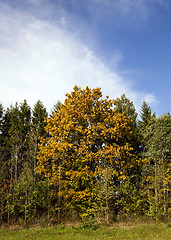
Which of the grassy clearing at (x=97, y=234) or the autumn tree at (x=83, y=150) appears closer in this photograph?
the grassy clearing at (x=97, y=234)

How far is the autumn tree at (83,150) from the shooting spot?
19.0m

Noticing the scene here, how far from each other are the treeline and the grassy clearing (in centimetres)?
321

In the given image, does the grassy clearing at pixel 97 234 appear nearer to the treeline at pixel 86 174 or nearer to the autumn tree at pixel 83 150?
the treeline at pixel 86 174

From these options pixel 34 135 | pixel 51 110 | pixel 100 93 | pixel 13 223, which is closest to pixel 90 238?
pixel 13 223

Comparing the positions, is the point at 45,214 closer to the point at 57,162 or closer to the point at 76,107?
the point at 57,162

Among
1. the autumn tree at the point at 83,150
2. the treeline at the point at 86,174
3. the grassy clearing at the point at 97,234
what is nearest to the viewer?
the grassy clearing at the point at 97,234

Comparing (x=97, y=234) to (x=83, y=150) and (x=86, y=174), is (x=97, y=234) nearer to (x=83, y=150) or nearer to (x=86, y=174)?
(x=86, y=174)

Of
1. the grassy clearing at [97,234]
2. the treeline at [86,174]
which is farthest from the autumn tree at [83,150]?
the grassy clearing at [97,234]

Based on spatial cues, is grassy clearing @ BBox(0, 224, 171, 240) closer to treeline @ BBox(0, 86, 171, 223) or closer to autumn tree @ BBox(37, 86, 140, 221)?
treeline @ BBox(0, 86, 171, 223)

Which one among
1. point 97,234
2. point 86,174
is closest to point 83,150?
point 86,174

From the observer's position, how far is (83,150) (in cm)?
1928

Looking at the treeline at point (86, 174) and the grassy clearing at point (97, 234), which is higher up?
the treeline at point (86, 174)

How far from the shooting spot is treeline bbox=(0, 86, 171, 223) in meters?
18.3

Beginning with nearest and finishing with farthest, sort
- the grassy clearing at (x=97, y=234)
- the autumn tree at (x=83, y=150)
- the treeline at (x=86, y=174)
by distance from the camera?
the grassy clearing at (x=97, y=234) < the treeline at (x=86, y=174) < the autumn tree at (x=83, y=150)
